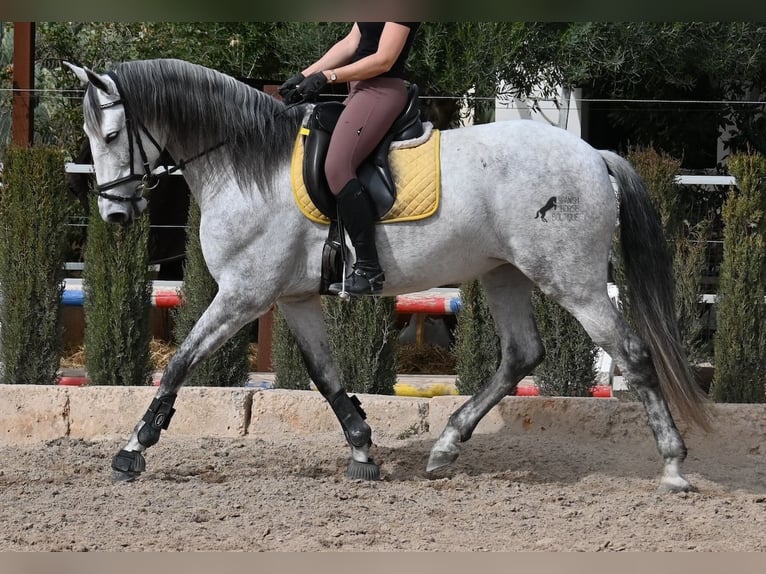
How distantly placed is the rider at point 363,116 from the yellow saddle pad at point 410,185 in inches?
5.1

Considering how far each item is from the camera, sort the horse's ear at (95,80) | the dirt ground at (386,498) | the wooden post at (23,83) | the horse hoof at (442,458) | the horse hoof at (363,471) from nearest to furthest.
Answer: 1. the dirt ground at (386,498)
2. the horse's ear at (95,80)
3. the horse hoof at (363,471)
4. the horse hoof at (442,458)
5. the wooden post at (23,83)

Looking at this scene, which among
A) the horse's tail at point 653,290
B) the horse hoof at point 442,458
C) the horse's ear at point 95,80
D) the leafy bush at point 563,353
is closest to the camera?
the horse's ear at point 95,80

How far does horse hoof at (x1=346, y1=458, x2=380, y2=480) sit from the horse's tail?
1464 millimetres

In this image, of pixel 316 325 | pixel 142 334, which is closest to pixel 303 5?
pixel 316 325


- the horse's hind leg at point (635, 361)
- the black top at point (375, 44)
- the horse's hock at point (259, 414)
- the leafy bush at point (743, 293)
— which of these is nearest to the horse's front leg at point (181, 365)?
the black top at point (375, 44)

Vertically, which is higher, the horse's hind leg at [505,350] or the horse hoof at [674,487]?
the horse's hind leg at [505,350]

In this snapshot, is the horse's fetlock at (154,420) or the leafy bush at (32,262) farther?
the leafy bush at (32,262)

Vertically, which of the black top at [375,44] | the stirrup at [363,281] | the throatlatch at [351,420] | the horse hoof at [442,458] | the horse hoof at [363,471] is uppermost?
the black top at [375,44]

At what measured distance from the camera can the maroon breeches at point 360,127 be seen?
15.7ft

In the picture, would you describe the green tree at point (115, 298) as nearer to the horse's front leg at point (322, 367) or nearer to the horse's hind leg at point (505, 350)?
the horse's front leg at point (322, 367)

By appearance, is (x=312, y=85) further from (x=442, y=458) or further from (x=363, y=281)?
(x=442, y=458)

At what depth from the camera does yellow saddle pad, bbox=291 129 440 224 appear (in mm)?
4879

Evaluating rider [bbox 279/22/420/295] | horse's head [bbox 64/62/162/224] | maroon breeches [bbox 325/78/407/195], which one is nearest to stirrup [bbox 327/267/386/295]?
rider [bbox 279/22/420/295]

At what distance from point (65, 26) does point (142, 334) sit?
5853 millimetres
